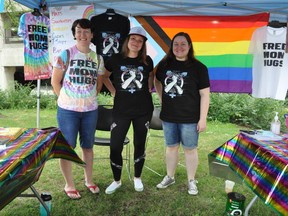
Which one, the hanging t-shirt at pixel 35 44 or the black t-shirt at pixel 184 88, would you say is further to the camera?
the hanging t-shirt at pixel 35 44

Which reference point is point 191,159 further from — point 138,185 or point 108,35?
point 108,35

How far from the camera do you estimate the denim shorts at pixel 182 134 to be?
2.71 metres

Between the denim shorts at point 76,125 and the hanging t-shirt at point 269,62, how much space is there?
226 centimetres

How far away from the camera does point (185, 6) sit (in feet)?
11.8

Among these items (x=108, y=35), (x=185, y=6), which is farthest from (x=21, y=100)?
(x=185, y=6)

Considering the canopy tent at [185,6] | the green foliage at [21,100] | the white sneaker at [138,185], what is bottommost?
the green foliage at [21,100]

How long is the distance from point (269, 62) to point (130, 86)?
1988mm

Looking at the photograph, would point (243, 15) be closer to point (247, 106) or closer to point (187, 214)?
point (187, 214)

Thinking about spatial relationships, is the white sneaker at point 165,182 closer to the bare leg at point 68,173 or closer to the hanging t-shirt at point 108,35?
the bare leg at point 68,173

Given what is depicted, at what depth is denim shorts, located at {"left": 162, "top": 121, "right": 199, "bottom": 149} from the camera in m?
2.71

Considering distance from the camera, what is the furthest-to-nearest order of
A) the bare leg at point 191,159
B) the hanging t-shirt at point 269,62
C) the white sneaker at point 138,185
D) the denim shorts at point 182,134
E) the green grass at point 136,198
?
1. the hanging t-shirt at point 269,62
2. the white sneaker at point 138,185
3. the bare leg at point 191,159
4. the denim shorts at point 182,134
5. the green grass at point 136,198

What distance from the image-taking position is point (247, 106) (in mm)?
6977

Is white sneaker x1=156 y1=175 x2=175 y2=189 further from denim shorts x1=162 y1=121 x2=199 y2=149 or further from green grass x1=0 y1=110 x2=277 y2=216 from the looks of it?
denim shorts x1=162 y1=121 x2=199 y2=149

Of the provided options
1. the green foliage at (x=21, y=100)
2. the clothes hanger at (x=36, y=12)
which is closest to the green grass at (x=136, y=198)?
the clothes hanger at (x=36, y=12)
